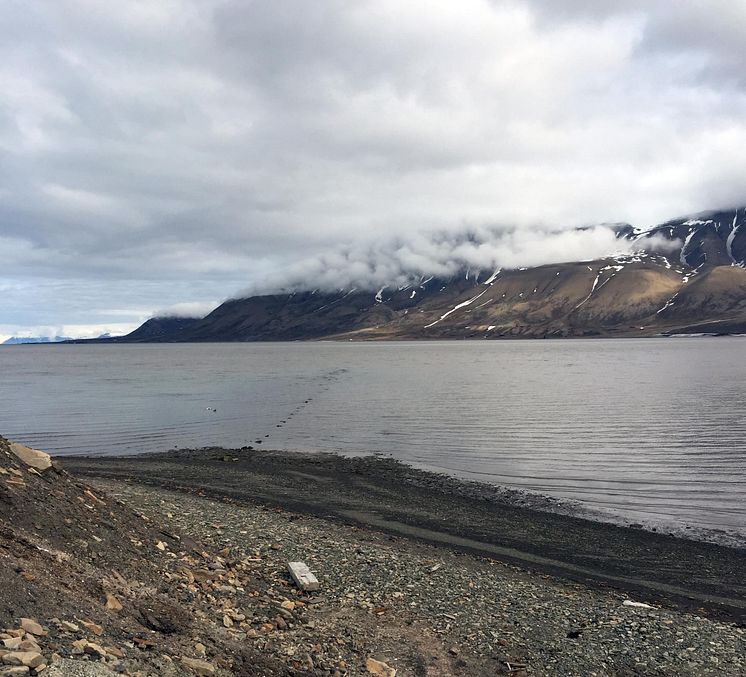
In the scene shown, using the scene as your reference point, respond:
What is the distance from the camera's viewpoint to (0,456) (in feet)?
47.3

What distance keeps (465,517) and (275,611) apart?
12369mm

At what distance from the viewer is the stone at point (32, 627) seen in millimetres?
8312

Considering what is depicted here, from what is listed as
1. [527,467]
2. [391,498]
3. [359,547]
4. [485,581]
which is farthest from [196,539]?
[527,467]

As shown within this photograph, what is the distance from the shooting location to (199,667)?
898cm

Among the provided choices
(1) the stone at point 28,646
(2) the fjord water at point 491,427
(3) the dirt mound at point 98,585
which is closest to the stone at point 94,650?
(3) the dirt mound at point 98,585

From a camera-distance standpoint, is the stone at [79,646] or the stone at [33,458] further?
the stone at [33,458]

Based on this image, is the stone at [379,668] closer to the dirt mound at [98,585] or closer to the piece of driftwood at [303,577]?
the dirt mound at [98,585]

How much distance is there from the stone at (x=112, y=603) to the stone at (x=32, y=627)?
70.3 inches

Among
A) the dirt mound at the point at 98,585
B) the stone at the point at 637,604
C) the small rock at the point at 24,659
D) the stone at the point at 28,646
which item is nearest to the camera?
the small rock at the point at 24,659

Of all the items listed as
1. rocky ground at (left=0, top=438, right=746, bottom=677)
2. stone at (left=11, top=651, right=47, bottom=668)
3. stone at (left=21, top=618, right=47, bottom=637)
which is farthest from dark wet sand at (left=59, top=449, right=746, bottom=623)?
stone at (left=11, top=651, right=47, bottom=668)

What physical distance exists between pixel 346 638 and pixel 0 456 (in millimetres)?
9486

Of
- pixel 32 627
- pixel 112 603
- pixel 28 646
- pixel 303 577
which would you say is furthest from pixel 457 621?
pixel 28 646

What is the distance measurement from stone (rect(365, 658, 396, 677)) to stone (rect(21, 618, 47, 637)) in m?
5.38

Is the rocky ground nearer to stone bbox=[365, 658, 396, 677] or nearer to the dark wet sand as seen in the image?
stone bbox=[365, 658, 396, 677]
